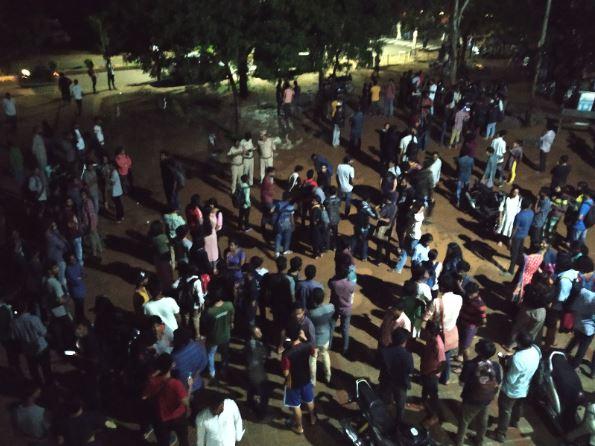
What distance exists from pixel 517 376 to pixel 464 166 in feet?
24.3

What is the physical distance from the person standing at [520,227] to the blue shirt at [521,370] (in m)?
4.22

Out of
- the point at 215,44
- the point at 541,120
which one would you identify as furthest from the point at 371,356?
the point at 541,120

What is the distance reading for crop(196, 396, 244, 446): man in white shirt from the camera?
5.52m

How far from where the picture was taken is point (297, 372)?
6559 mm

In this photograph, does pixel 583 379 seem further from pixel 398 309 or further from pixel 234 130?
pixel 234 130

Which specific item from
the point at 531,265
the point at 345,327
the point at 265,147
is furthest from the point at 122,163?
the point at 531,265

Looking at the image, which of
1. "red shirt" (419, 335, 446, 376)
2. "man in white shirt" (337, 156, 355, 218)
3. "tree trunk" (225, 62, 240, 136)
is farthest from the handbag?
"tree trunk" (225, 62, 240, 136)

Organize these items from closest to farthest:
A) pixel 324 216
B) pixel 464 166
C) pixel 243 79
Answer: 1. pixel 324 216
2. pixel 464 166
3. pixel 243 79

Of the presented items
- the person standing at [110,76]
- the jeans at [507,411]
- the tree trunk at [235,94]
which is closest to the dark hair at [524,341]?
the jeans at [507,411]

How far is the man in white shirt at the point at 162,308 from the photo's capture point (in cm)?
722

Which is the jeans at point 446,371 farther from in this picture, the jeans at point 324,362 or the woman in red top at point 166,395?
the woman in red top at point 166,395

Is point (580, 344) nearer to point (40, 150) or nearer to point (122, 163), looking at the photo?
point (122, 163)

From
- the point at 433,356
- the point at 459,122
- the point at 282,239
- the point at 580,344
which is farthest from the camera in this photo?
the point at 459,122

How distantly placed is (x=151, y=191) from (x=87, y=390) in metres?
7.91
